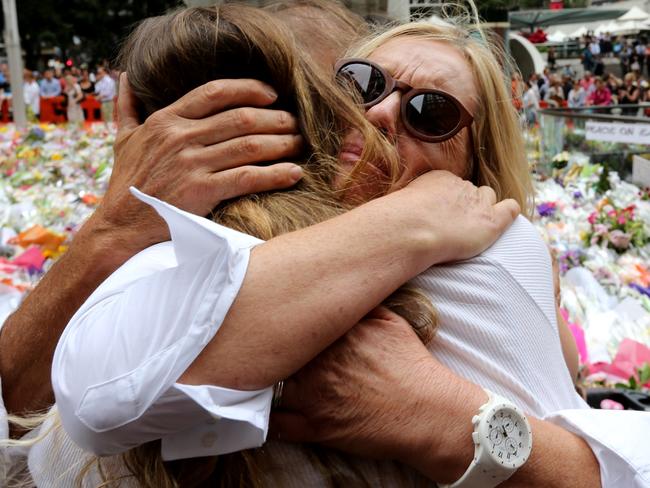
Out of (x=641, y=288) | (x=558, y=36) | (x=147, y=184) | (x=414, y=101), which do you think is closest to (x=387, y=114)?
(x=414, y=101)

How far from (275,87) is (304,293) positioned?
0.50m

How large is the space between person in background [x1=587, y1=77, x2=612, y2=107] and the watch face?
18.3 metres

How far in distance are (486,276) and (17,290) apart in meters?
2.37

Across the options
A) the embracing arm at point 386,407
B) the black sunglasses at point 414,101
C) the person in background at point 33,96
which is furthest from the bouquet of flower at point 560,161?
the person in background at point 33,96

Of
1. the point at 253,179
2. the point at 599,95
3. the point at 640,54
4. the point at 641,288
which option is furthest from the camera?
the point at 640,54

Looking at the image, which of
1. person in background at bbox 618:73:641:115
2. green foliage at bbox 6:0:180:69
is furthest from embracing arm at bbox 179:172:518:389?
green foliage at bbox 6:0:180:69

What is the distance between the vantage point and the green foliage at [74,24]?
117ft

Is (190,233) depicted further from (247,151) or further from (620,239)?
(620,239)

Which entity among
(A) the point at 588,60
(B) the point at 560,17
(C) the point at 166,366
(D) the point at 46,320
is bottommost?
(A) the point at 588,60

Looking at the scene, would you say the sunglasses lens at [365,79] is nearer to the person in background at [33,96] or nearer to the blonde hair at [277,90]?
the blonde hair at [277,90]

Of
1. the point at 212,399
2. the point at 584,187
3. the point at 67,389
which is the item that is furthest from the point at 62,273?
the point at 584,187

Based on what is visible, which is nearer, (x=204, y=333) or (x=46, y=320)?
(x=204, y=333)

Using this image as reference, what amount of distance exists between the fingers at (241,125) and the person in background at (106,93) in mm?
17234

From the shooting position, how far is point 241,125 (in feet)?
4.54
